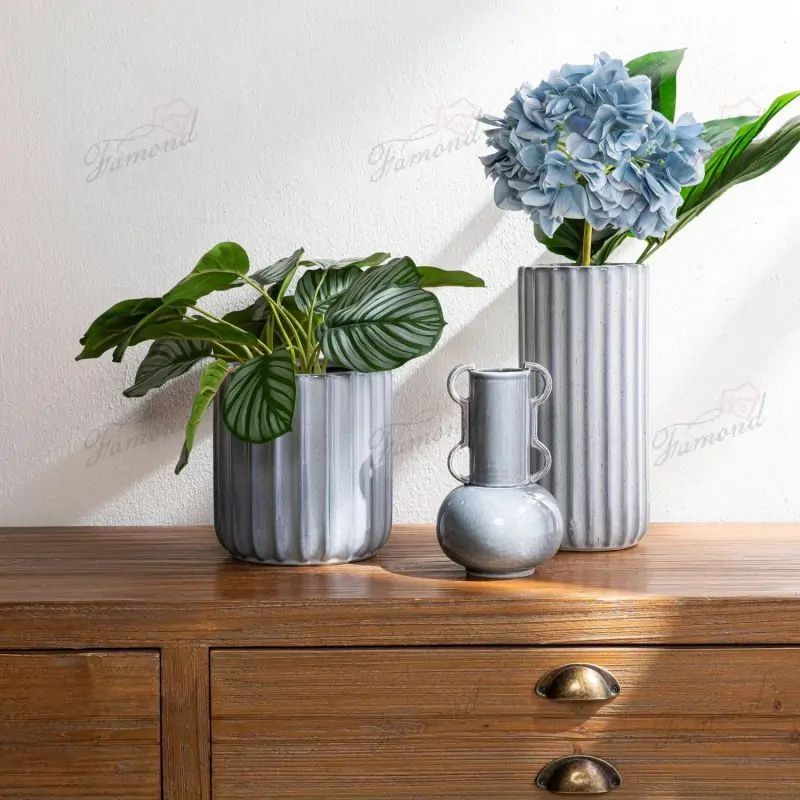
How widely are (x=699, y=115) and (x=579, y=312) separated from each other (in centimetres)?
41

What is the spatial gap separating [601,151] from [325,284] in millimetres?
377

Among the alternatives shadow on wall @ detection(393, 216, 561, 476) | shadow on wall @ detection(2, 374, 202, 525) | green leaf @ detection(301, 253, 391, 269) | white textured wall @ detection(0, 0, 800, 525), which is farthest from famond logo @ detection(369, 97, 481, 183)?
shadow on wall @ detection(2, 374, 202, 525)

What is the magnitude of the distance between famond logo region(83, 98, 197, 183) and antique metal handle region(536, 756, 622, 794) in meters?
0.99

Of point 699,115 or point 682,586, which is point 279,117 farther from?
point 682,586

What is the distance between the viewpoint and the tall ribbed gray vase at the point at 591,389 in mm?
1290

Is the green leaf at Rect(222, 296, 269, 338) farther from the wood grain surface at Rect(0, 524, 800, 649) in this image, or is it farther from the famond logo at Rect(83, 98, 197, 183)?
the wood grain surface at Rect(0, 524, 800, 649)

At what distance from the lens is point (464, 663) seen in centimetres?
108

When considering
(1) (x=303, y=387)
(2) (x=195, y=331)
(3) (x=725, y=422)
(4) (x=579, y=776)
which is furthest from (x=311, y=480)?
(3) (x=725, y=422)

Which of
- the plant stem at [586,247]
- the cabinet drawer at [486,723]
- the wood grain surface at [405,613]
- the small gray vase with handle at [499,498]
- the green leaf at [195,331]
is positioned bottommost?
the cabinet drawer at [486,723]

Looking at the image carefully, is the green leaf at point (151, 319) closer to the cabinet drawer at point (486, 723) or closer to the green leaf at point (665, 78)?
the cabinet drawer at point (486, 723)

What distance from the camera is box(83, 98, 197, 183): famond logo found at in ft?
4.85

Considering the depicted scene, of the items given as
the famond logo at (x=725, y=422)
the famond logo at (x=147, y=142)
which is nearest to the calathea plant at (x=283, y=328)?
the famond logo at (x=147, y=142)

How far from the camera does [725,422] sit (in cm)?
151

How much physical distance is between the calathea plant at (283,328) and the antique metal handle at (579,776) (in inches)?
18.6
